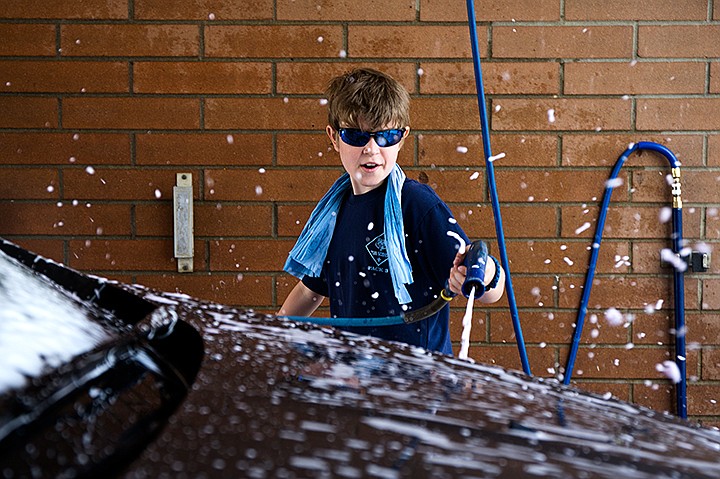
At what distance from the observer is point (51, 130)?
2740 millimetres

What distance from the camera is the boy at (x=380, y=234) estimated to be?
1.99 meters

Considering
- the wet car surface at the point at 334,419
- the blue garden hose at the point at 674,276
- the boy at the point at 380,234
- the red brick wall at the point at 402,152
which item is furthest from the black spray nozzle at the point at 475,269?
the blue garden hose at the point at 674,276

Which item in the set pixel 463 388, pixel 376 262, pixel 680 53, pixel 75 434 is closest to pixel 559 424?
pixel 463 388

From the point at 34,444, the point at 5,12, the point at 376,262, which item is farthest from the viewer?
the point at 5,12

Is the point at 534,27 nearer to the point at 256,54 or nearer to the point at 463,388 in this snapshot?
the point at 256,54

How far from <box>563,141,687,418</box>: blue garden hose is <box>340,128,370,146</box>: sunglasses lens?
3.59ft

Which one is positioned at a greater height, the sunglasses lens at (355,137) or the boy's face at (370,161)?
the sunglasses lens at (355,137)

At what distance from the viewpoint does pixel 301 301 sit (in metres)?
2.23

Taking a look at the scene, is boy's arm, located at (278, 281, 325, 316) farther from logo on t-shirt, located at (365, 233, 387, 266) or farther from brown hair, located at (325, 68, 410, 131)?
brown hair, located at (325, 68, 410, 131)

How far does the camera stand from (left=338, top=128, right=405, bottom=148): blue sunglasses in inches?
79.7

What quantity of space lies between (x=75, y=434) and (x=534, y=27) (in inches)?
95.6

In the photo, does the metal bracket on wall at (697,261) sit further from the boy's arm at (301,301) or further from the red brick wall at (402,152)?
the boy's arm at (301,301)

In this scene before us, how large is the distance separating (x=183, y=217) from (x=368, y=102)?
3.13ft

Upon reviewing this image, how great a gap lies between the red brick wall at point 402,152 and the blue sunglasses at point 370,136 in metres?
0.69
